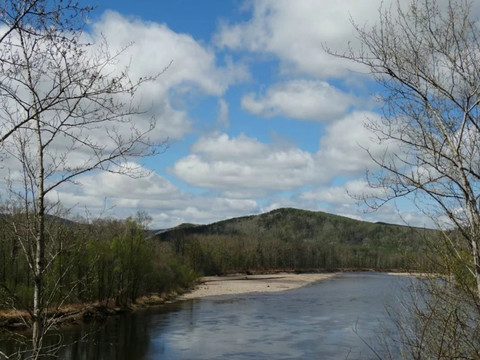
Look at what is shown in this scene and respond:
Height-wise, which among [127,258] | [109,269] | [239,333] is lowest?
[239,333]

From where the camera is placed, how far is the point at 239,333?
1206 inches

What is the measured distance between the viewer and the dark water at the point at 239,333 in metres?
24.3

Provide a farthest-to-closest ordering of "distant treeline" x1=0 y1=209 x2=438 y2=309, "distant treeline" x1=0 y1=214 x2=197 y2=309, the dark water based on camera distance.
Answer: "distant treeline" x1=0 y1=214 x2=197 y2=309, the dark water, "distant treeline" x1=0 y1=209 x2=438 y2=309

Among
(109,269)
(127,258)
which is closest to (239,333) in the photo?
(109,269)

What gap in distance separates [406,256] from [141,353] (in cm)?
1882

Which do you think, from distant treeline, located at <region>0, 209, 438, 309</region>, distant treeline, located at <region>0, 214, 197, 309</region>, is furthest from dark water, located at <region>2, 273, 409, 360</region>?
distant treeline, located at <region>0, 214, 197, 309</region>

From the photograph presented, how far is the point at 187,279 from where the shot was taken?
65312 millimetres

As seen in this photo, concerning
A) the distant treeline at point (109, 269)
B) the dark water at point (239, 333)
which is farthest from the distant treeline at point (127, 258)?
the dark water at point (239, 333)

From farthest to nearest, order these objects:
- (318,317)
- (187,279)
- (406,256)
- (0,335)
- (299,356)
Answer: (187,279) < (318,317) < (0,335) < (299,356) < (406,256)

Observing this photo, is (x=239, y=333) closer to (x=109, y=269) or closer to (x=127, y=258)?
(x=109, y=269)

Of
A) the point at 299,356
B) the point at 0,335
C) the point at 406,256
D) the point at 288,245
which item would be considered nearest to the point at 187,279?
the point at 0,335

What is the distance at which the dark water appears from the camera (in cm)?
2428

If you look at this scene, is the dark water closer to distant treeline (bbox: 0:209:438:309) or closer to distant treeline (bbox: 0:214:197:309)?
distant treeline (bbox: 0:209:438:309)

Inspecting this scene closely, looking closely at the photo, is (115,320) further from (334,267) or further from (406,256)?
(334,267)
